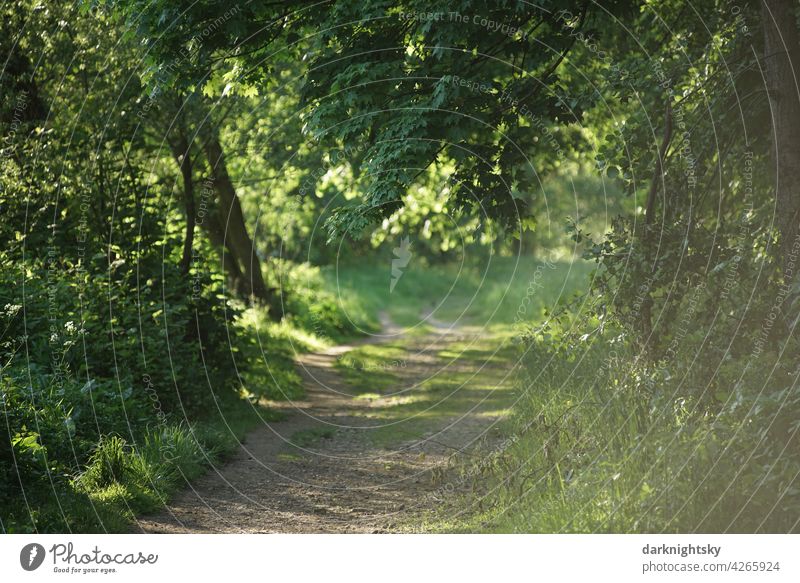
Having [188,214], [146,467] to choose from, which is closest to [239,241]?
[188,214]

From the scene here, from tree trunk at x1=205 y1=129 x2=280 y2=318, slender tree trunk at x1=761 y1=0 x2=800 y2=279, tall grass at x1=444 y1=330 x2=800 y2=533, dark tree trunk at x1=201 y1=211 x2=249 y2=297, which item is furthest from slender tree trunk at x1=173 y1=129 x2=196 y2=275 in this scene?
slender tree trunk at x1=761 y1=0 x2=800 y2=279

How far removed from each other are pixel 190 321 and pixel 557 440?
533 cm

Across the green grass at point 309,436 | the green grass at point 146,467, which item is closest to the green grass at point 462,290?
Answer: the green grass at point 309,436

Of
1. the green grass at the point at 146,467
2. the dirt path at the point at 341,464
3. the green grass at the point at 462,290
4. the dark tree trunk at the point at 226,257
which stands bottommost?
the dirt path at the point at 341,464

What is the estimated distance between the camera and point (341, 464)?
346 inches

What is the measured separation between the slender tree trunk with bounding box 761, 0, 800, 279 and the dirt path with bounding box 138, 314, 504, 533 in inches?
142

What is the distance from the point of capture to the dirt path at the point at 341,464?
6.88m

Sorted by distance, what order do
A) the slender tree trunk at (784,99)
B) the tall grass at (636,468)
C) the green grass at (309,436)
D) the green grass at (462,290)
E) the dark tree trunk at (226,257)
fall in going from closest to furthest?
the tall grass at (636,468) → the slender tree trunk at (784,99) → the green grass at (309,436) → the dark tree trunk at (226,257) → the green grass at (462,290)

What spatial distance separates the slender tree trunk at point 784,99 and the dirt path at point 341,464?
3597 mm

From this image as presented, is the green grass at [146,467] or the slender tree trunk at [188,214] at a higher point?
the slender tree trunk at [188,214]

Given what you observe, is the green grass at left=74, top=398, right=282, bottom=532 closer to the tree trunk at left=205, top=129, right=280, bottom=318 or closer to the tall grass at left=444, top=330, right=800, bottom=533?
the tall grass at left=444, top=330, right=800, bottom=533

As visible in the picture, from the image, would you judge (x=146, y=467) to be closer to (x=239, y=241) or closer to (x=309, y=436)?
(x=309, y=436)
